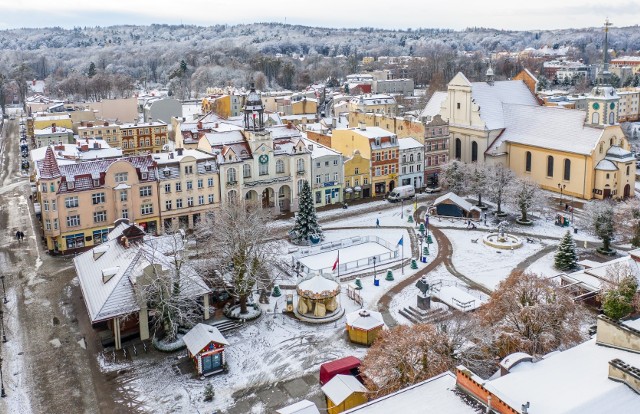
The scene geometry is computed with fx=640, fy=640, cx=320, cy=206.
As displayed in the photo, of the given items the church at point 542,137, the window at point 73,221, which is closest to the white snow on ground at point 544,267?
the church at point 542,137

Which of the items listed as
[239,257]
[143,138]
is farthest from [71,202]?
[143,138]

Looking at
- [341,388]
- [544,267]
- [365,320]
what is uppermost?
[341,388]

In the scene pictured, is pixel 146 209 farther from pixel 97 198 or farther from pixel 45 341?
pixel 45 341

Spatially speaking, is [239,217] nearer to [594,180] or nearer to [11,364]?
[11,364]

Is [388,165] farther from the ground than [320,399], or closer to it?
farther from the ground

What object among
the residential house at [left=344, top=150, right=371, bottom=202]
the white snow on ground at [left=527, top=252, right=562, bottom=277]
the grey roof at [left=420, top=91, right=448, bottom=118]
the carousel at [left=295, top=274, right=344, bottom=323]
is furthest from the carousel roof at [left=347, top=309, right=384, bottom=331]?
the grey roof at [left=420, top=91, right=448, bottom=118]

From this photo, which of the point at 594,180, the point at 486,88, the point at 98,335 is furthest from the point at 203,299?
the point at 486,88
